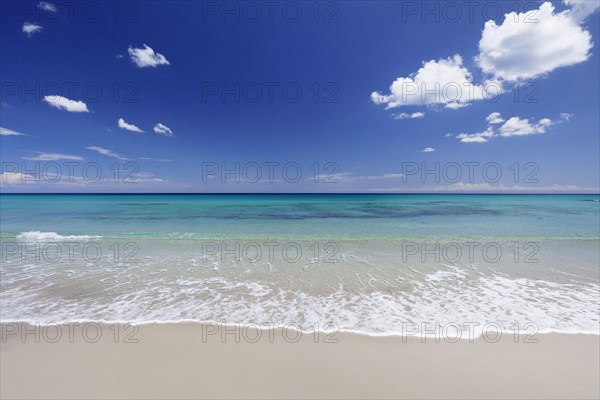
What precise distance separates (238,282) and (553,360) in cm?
632

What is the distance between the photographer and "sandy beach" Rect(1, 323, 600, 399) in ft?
9.70

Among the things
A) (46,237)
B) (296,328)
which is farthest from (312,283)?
(46,237)

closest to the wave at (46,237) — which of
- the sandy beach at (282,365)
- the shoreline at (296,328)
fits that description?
the shoreline at (296,328)

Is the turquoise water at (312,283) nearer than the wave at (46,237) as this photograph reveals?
Yes

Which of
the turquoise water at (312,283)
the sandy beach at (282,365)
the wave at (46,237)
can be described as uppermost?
the wave at (46,237)

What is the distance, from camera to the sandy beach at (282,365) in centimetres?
296

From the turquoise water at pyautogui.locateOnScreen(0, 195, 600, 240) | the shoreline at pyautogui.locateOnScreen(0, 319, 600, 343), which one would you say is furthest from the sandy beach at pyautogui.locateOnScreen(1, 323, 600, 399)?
the turquoise water at pyautogui.locateOnScreen(0, 195, 600, 240)

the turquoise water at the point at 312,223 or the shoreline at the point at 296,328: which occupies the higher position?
the turquoise water at the point at 312,223

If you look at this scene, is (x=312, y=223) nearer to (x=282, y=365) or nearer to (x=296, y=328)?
(x=296, y=328)

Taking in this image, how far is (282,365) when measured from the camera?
133 inches

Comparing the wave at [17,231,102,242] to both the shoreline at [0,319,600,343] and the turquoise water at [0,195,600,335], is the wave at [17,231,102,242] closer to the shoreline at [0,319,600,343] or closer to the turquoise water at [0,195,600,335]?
the turquoise water at [0,195,600,335]

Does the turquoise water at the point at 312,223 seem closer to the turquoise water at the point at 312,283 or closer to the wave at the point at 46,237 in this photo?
the wave at the point at 46,237

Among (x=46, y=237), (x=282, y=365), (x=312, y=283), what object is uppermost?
(x=46, y=237)

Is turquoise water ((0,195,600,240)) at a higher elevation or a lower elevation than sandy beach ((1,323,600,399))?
higher
